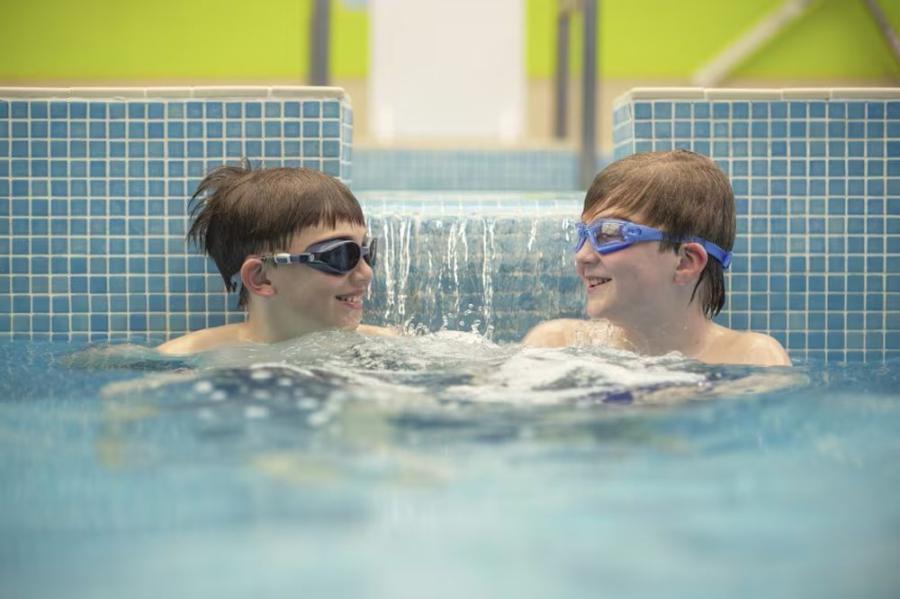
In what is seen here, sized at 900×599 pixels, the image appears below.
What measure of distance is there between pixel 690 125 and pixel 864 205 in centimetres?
62

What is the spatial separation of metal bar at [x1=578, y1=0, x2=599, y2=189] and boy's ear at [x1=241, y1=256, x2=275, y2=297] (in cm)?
303

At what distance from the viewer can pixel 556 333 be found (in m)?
3.18

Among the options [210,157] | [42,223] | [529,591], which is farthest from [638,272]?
[42,223]

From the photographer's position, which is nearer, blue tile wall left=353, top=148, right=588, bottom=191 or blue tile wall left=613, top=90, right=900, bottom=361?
blue tile wall left=613, top=90, right=900, bottom=361

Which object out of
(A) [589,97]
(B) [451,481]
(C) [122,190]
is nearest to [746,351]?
(B) [451,481]

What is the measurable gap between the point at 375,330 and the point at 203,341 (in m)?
0.50

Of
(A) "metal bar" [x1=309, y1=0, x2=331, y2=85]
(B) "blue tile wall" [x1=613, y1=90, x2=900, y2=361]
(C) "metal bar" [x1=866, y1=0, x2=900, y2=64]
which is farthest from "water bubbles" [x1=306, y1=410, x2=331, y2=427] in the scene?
(C) "metal bar" [x1=866, y1=0, x2=900, y2=64]

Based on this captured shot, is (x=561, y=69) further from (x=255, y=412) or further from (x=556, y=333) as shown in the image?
(x=255, y=412)

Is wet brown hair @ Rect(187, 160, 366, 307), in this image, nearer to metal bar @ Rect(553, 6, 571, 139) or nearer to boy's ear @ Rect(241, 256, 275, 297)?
boy's ear @ Rect(241, 256, 275, 297)

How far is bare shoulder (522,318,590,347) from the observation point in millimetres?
3141

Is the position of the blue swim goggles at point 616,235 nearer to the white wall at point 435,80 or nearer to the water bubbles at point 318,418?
the water bubbles at point 318,418

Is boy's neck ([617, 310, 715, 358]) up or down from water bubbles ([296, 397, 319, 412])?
up

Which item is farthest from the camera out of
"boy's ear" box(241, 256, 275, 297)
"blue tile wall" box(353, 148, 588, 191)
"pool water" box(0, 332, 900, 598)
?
"blue tile wall" box(353, 148, 588, 191)

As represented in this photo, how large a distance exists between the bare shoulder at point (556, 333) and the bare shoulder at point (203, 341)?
0.85 metres
